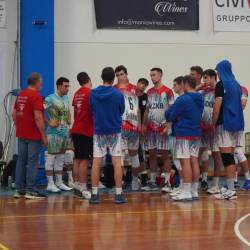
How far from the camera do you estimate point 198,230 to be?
20.9 feet

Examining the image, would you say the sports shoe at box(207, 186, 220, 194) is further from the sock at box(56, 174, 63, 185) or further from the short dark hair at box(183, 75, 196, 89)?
the sock at box(56, 174, 63, 185)

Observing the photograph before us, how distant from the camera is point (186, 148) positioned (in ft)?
28.0

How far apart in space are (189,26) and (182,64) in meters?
0.75

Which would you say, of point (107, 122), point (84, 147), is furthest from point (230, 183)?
point (84, 147)

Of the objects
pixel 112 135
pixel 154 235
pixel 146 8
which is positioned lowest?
pixel 154 235

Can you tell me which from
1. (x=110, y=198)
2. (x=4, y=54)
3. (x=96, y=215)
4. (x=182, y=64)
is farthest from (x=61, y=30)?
(x=96, y=215)

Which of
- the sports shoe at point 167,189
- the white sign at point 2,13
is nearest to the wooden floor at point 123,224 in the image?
the sports shoe at point 167,189

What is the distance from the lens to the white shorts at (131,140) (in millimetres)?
9625

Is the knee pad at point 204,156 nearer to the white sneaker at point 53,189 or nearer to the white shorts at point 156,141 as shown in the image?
the white shorts at point 156,141

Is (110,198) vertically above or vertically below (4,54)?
below

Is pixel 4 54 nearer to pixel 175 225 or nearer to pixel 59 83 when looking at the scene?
pixel 59 83

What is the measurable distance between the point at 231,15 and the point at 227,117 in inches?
182

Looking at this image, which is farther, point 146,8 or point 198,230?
point 146,8

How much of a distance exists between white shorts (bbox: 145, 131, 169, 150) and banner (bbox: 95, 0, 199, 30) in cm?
312
